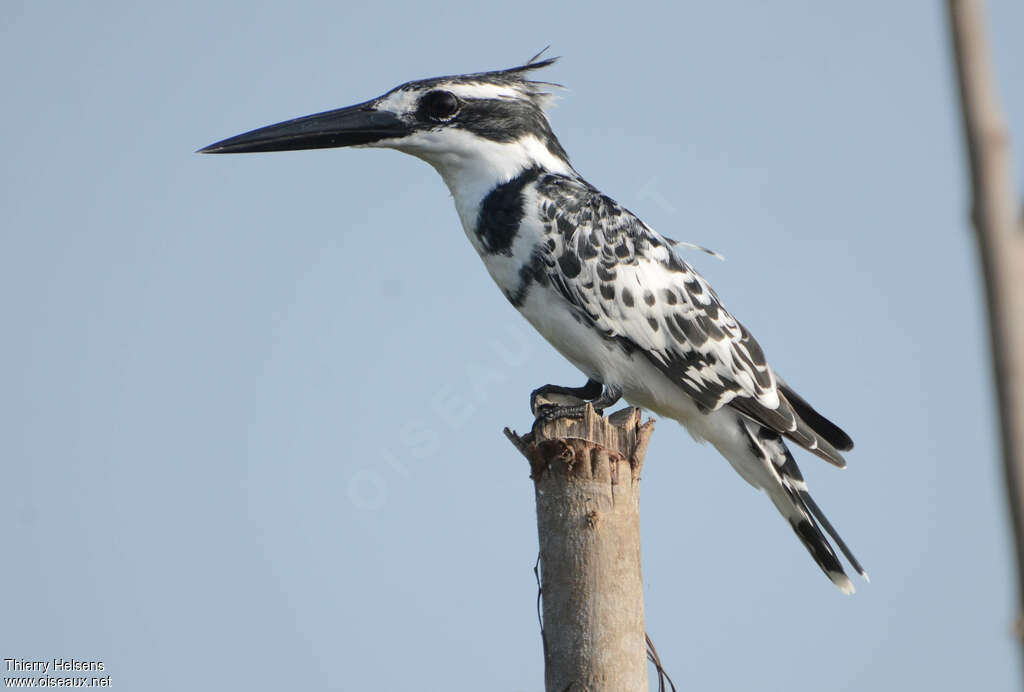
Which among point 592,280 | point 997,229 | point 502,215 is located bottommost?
point 997,229

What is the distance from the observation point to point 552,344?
6.33 m

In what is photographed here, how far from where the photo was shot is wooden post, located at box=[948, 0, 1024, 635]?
2.42 ft

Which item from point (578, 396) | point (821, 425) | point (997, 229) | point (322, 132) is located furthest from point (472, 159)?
point (997, 229)

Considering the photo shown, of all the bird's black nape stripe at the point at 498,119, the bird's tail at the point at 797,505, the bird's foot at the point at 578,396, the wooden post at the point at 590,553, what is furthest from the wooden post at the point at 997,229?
the bird's black nape stripe at the point at 498,119

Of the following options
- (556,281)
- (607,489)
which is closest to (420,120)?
(556,281)

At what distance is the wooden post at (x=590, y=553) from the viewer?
13.5ft

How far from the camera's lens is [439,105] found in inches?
256

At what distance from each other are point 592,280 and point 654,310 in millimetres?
416

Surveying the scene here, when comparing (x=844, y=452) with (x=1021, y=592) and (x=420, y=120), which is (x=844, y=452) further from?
(x=1021, y=592)

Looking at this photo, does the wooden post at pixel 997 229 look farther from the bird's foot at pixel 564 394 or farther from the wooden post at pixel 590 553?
the bird's foot at pixel 564 394

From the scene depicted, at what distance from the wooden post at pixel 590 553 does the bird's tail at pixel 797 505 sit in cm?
195

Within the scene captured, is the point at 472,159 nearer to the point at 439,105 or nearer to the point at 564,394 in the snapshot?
the point at 439,105

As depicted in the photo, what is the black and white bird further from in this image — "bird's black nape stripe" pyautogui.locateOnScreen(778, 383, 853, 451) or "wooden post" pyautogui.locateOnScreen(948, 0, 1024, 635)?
"wooden post" pyautogui.locateOnScreen(948, 0, 1024, 635)

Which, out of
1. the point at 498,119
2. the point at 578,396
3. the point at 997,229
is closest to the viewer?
the point at 997,229
